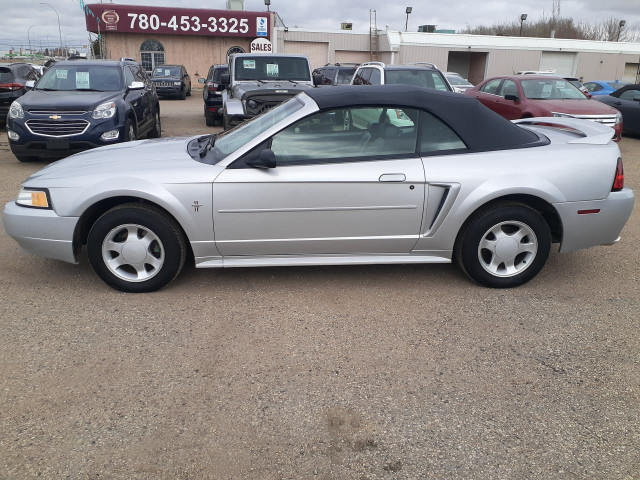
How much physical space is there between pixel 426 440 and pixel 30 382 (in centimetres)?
222

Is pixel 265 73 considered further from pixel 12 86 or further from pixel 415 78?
pixel 12 86

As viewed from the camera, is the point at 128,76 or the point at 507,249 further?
the point at 128,76

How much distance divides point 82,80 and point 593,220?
866 cm

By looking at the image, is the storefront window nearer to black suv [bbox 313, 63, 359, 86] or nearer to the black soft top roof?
black suv [bbox 313, 63, 359, 86]

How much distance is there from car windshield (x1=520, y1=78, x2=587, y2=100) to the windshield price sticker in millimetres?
8663

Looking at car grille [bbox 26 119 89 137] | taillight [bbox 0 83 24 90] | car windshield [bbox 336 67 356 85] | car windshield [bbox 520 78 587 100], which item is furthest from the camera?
car windshield [bbox 336 67 356 85]

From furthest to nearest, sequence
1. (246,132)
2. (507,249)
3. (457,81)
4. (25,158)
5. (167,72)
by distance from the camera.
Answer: (167,72)
(457,81)
(25,158)
(246,132)
(507,249)

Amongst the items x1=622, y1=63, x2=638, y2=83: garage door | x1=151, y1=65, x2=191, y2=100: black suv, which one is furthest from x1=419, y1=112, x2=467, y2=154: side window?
x1=622, y1=63, x2=638, y2=83: garage door

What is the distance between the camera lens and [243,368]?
127 inches

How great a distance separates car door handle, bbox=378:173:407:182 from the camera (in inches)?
158

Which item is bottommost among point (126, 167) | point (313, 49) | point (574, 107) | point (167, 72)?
point (126, 167)

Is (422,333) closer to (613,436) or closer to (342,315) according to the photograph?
(342,315)

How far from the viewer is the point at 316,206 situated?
13.2 feet

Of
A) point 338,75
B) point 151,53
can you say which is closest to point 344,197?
point 338,75
